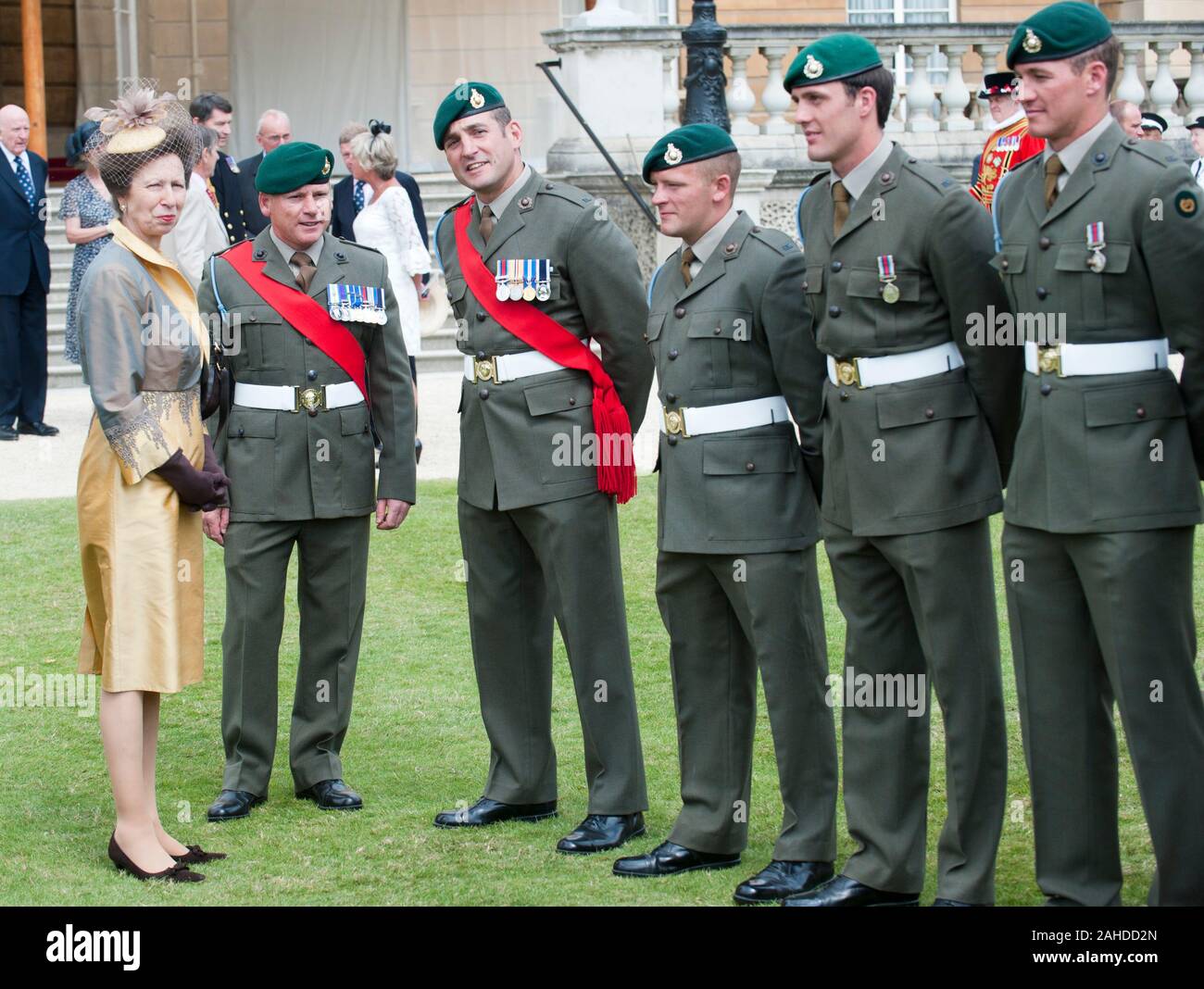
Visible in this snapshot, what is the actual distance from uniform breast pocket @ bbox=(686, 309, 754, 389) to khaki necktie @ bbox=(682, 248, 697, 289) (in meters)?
0.14

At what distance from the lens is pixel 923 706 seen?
15.8 feet

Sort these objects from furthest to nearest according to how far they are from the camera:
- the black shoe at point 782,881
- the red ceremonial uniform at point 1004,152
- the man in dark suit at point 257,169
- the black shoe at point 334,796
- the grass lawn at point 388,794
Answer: the man in dark suit at point 257,169
the red ceremonial uniform at point 1004,152
the black shoe at point 334,796
the grass lawn at point 388,794
the black shoe at point 782,881

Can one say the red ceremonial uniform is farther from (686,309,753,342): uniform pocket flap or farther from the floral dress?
the floral dress

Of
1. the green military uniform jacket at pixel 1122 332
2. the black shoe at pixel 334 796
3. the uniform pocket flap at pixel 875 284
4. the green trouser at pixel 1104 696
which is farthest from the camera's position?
the black shoe at pixel 334 796

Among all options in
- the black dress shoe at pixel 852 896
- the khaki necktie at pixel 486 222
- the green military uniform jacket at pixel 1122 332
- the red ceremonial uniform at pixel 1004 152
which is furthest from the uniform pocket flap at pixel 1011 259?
the red ceremonial uniform at pixel 1004 152

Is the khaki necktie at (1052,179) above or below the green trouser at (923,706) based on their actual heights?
above

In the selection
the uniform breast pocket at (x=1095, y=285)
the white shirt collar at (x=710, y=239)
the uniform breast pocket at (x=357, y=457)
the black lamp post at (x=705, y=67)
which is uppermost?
the black lamp post at (x=705, y=67)

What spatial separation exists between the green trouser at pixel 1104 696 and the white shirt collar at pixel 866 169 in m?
0.94

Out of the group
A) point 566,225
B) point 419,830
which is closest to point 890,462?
point 566,225

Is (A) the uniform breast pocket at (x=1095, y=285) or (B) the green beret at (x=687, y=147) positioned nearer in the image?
(A) the uniform breast pocket at (x=1095, y=285)

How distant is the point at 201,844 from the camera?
5609 millimetres

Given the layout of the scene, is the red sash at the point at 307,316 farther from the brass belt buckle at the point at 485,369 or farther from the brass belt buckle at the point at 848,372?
the brass belt buckle at the point at 848,372

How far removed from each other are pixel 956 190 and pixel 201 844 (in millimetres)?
2888

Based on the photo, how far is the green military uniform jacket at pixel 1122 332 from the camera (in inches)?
168
